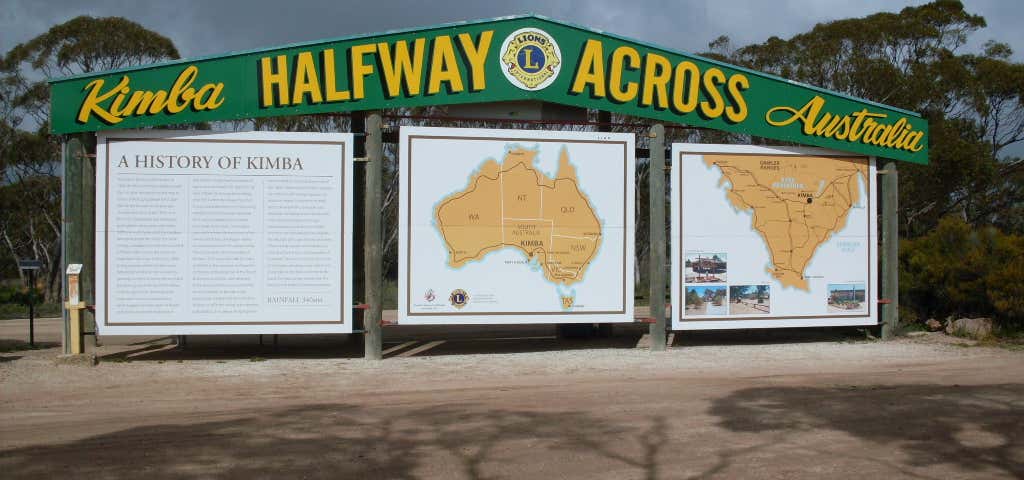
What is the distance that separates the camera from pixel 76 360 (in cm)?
1311

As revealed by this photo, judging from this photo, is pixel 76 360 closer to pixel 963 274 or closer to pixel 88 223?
pixel 88 223

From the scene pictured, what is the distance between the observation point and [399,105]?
13.6 m

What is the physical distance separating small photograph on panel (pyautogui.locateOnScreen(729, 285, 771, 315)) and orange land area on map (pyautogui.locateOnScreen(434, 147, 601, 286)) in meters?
2.90

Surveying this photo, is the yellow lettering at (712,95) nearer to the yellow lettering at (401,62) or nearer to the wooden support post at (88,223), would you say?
the yellow lettering at (401,62)

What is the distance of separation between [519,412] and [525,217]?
17.5ft

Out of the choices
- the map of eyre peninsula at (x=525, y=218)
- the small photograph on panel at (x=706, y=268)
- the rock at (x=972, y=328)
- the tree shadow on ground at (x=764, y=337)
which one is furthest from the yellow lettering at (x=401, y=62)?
the rock at (x=972, y=328)

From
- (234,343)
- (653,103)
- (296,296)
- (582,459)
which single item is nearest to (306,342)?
(234,343)

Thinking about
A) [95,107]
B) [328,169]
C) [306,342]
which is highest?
[95,107]

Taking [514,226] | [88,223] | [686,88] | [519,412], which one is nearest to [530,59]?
[514,226]

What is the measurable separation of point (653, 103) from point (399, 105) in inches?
176

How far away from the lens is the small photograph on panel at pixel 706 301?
48.8ft

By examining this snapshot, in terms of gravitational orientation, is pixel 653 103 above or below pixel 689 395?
above

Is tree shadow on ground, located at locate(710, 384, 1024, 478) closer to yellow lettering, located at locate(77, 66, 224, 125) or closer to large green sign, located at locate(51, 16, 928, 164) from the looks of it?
large green sign, located at locate(51, 16, 928, 164)

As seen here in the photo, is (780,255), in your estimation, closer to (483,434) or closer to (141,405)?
(483,434)
